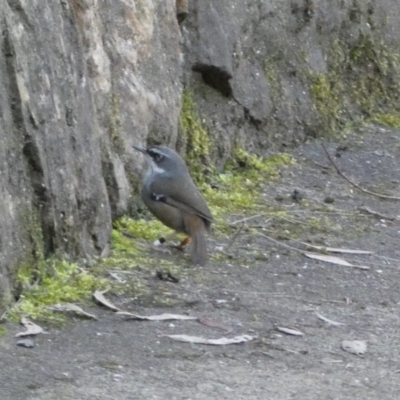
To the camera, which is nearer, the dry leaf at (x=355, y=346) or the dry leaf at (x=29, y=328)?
the dry leaf at (x=29, y=328)

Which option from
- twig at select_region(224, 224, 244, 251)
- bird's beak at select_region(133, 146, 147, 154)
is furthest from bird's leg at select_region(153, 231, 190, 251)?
bird's beak at select_region(133, 146, 147, 154)

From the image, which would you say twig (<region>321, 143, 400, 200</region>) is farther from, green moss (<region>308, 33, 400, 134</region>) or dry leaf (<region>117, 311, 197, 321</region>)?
dry leaf (<region>117, 311, 197, 321</region>)

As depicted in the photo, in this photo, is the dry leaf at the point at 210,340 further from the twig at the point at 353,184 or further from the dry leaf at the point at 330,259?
the twig at the point at 353,184

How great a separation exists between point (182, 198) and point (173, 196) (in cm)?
6

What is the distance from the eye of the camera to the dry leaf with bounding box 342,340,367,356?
239 inches

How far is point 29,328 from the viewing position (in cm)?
592

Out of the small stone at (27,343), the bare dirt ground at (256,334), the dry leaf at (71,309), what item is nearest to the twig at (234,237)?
the bare dirt ground at (256,334)

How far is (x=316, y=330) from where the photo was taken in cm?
639

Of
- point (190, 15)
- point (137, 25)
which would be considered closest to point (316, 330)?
point (137, 25)

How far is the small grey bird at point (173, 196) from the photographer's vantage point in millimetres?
7832

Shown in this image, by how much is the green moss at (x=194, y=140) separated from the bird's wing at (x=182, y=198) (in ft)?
4.86

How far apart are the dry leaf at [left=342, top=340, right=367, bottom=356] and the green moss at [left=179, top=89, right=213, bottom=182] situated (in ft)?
11.4

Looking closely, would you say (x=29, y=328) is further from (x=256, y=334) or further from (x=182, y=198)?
(x=182, y=198)

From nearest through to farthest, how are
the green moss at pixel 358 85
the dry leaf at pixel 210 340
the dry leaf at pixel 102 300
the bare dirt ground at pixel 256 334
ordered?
the bare dirt ground at pixel 256 334 < the dry leaf at pixel 210 340 < the dry leaf at pixel 102 300 < the green moss at pixel 358 85
